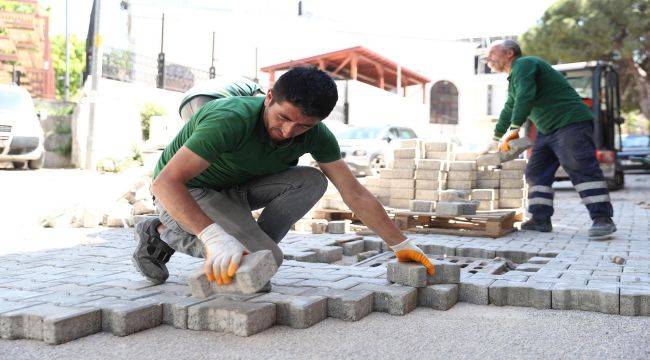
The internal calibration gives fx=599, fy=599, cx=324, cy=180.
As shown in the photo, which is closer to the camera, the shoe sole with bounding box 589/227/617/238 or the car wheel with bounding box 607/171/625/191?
the shoe sole with bounding box 589/227/617/238

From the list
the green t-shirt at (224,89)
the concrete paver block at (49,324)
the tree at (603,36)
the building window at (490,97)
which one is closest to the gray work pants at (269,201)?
the concrete paver block at (49,324)

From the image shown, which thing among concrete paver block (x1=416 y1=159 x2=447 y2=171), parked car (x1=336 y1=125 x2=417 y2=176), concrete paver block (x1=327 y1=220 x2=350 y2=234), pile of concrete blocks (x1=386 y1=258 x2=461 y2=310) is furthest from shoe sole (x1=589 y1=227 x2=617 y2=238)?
parked car (x1=336 y1=125 x2=417 y2=176)

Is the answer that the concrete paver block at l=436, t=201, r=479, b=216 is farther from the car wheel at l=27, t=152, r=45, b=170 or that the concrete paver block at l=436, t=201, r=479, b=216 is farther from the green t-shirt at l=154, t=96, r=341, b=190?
the car wheel at l=27, t=152, r=45, b=170

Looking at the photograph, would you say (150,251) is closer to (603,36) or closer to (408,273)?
(408,273)

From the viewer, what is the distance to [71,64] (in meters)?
42.2

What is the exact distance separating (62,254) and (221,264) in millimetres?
2620

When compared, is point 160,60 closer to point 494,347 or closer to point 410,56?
point 494,347

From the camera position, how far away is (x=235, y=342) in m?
2.54

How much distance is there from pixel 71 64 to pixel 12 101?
31.5 meters

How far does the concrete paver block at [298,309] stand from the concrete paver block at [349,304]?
40 millimetres

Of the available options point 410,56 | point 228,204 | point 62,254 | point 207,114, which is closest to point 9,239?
point 62,254

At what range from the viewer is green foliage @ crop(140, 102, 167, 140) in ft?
51.4

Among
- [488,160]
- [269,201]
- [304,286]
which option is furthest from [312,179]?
[488,160]

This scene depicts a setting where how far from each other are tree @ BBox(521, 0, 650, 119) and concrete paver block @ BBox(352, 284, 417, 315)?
21.3 meters
